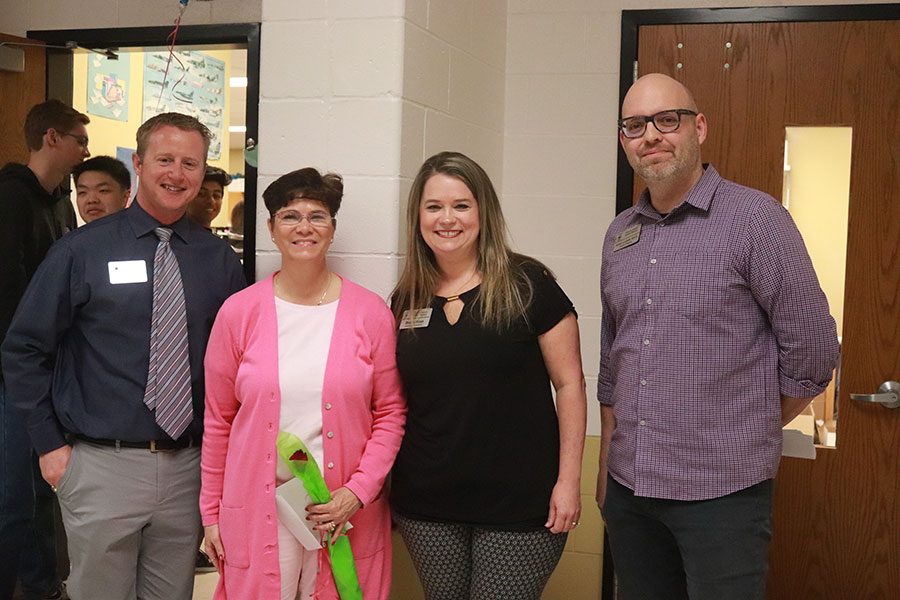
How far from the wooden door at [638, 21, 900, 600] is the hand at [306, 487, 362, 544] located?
1.70 meters

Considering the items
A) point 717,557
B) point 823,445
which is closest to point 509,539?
point 717,557

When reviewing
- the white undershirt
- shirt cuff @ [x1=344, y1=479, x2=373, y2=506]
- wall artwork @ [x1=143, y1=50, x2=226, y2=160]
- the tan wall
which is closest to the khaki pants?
the white undershirt

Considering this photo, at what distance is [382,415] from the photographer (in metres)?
2.28

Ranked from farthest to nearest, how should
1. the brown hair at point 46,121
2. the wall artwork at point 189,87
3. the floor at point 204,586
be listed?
1. the wall artwork at point 189,87
2. the floor at point 204,586
3. the brown hair at point 46,121

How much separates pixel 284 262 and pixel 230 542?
0.69 m

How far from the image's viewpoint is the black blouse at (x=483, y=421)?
84.9 inches

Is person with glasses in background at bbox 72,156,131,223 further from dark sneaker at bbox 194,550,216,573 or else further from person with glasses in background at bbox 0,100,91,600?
dark sneaker at bbox 194,550,216,573

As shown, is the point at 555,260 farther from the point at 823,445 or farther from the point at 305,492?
the point at 305,492

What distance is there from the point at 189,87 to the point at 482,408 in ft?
15.3

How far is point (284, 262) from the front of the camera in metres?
2.30

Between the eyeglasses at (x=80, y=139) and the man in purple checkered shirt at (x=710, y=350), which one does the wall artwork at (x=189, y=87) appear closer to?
the eyeglasses at (x=80, y=139)

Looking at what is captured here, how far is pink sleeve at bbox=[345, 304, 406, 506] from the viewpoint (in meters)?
2.21

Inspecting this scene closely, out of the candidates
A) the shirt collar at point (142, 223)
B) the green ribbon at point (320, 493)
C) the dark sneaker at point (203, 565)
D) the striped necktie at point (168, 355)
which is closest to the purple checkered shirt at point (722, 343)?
the green ribbon at point (320, 493)

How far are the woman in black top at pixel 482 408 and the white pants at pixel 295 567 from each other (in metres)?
0.24
